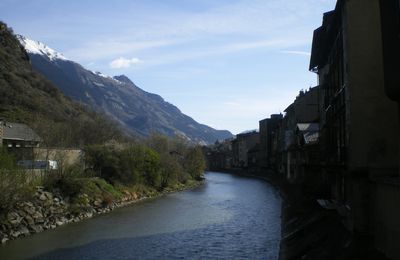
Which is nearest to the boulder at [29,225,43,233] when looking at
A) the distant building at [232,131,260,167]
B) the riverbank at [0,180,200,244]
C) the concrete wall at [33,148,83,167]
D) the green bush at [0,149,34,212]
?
the riverbank at [0,180,200,244]

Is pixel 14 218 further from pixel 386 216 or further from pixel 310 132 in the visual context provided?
pixel 310 132

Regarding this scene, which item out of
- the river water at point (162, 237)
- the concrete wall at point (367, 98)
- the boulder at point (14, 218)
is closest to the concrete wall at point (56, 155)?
the river water at point (162, 237)

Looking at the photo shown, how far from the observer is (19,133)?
69.5m

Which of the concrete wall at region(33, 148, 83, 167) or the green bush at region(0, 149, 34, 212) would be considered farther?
the concrete wall at region(33, 148, 83, 167)

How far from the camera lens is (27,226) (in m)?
37.6

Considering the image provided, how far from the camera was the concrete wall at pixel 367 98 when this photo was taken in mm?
23172

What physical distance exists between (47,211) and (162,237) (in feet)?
39.7

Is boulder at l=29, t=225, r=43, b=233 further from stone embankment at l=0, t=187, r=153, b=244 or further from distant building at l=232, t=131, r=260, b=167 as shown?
distant building at l=232, t=131, r=260, b=167

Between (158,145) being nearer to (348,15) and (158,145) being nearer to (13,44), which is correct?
(13,44)

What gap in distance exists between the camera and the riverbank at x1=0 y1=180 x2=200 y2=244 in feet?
119

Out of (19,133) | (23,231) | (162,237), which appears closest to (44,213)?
(23,231)

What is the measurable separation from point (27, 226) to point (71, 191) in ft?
42.3

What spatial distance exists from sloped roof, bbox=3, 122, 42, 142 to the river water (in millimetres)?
21970

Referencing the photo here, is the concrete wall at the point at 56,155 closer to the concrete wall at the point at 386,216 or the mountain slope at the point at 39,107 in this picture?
the mountain slope at the point at 39,107
